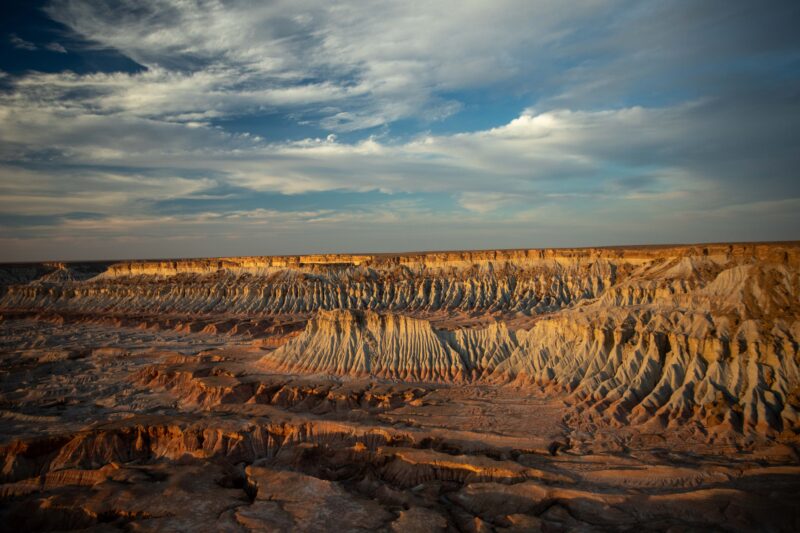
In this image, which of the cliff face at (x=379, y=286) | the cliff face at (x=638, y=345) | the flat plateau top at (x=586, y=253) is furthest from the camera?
the cliff face at (x=379, y=286)

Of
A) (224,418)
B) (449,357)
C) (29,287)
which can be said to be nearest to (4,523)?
(224,418)

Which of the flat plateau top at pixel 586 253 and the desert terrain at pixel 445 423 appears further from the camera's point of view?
the flat plateau top at pixel 586 253

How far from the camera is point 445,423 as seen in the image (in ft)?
→ 69.4

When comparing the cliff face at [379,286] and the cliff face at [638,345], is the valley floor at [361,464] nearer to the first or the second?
the cliff face at [638,345]

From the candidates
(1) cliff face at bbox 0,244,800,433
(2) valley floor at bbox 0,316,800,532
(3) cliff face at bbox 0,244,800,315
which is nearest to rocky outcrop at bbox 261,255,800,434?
(1) cliff face at bbox 0,244,800,433

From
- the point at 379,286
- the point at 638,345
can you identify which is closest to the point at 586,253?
the point at 379,286

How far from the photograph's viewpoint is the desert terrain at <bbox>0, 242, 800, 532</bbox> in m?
13.7

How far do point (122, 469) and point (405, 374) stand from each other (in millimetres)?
15975

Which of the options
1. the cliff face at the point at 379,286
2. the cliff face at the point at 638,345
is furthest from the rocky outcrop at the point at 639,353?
the cliff face at the point at 379,286

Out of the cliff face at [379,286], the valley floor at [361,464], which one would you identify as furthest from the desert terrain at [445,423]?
the cliff face at [379,286]

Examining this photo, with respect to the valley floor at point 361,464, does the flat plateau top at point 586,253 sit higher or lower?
higher

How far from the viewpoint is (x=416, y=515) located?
13.3 meters

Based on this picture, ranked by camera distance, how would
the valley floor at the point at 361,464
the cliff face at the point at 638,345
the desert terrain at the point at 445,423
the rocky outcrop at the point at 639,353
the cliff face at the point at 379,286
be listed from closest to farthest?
the valley floor at the point at 361,464
the desert terrain at the point at 445,423
the rocky outcrop at the point at 639,353
the cliff face at the point at 638,345
the cliff face at the point at 379,286

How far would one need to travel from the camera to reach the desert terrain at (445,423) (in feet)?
44.9
